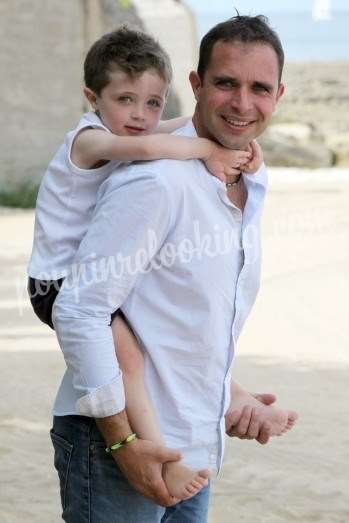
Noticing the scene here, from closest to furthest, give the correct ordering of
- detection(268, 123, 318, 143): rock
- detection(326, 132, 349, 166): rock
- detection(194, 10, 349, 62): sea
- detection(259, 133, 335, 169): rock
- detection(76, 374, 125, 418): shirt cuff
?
detection(76, 374, 125, 418): shirt cuff < detection(259, 133, 335, 169): rock < detection(326, 132, 349, 166): rock < detection(268, 123, 318, 143): rock < detection(194, 10, 349, 62): sea

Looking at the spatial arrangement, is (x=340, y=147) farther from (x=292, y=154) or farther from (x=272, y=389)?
(x=272, y=389)

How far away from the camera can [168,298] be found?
97.3 inches

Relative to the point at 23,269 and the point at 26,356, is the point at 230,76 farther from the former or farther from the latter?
the point at 23,269

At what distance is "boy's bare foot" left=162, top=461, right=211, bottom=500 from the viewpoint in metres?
2.42

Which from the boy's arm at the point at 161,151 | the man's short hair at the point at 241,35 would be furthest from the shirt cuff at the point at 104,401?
the man's short hair at the point at 241,35

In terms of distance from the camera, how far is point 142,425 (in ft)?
7.98

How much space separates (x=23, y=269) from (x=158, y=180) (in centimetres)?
782

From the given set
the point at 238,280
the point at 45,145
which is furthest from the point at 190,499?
the point at 45,145

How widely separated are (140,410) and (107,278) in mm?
276

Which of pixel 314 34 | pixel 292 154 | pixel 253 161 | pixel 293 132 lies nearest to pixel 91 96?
pixel 253 161

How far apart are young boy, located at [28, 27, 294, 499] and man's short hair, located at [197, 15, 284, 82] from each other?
186 millimetres

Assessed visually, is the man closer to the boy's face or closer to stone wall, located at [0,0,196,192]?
the boy's face

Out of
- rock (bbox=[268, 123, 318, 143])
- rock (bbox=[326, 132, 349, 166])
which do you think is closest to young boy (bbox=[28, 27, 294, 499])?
rock (bbox=[268, 123, 318, 143])

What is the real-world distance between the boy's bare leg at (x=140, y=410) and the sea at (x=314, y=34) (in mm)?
53751
